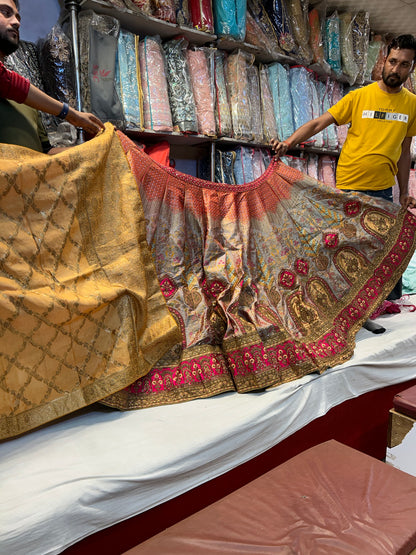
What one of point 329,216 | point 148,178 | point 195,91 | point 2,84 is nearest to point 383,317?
point 329,216

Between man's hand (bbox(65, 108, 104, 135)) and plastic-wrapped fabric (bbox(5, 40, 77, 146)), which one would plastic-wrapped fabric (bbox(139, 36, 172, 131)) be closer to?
plastic-wrapped fabric (bbox(5, 40, 77, 146))

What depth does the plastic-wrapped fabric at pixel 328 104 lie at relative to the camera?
3.32m

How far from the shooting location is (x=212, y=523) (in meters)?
0.77

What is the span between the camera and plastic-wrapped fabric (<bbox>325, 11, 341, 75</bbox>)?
3.28 meters

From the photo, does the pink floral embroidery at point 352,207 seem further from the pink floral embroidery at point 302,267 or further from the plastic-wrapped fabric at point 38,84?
the plastic-wrapped fabric at point 38,84

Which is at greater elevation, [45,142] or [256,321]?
[45,142]

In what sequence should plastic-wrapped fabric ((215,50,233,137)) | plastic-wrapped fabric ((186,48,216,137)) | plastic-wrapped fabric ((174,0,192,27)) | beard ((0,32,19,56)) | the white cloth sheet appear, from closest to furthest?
the white cloth sheet, beard ((0,32,19,56)), plastic-wrapped fabric ((174,0,192,27)), plastic-wrapped fabric ((186,48,216,137)), plastic-wrapped fabric ((215,50,233,137))

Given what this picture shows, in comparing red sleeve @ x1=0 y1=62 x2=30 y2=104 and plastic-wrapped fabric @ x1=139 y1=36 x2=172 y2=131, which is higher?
plastic-wrapped fabric @ x1=139 y1=36 x2=172 y2=131

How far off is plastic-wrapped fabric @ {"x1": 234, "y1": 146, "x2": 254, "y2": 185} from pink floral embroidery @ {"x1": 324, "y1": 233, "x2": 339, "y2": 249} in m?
1.12

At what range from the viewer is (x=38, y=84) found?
196 cm

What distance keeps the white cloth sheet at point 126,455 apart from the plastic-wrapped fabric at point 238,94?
5.90 ft

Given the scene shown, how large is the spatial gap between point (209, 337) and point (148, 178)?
1.98 feet

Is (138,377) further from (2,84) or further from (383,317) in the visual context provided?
(383,317)

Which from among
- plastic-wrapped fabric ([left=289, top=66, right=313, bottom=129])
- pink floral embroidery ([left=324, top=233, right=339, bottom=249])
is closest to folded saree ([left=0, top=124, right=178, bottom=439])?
pink floral embroidery ([left=324, top=233, right=339, bottom=249])
